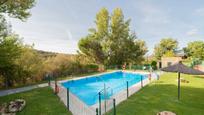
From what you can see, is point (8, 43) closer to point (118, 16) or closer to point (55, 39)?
point (55, 39)

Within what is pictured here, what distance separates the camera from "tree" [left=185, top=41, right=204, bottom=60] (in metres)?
37.5

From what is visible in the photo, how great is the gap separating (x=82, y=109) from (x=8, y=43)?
7107 millimetres

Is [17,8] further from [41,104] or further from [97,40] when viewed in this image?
[97,40]

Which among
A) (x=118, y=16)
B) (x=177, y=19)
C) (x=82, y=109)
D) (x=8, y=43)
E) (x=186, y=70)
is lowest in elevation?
(x=82, y=109)

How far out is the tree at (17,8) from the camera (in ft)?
34.3

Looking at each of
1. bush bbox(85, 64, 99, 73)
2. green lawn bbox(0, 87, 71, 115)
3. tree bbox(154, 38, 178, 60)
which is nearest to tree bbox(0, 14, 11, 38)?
green lawn bbox(0, 87, 71, 115)

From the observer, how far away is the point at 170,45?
5666 cm

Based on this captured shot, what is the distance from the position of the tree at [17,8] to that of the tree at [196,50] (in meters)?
37.2

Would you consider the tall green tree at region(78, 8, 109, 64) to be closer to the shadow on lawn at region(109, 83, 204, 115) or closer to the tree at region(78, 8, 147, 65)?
the tree at region(78, 8, 147, 65)

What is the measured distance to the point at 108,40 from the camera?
3034 centimetres

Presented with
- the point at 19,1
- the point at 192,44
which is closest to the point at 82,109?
the point at 19,1

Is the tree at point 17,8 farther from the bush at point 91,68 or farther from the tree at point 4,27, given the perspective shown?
the bush at point 91,68

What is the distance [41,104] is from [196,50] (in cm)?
4439

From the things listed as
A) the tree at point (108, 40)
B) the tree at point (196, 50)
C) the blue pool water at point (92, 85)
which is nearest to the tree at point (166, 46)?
the tree at point (196, 50)
